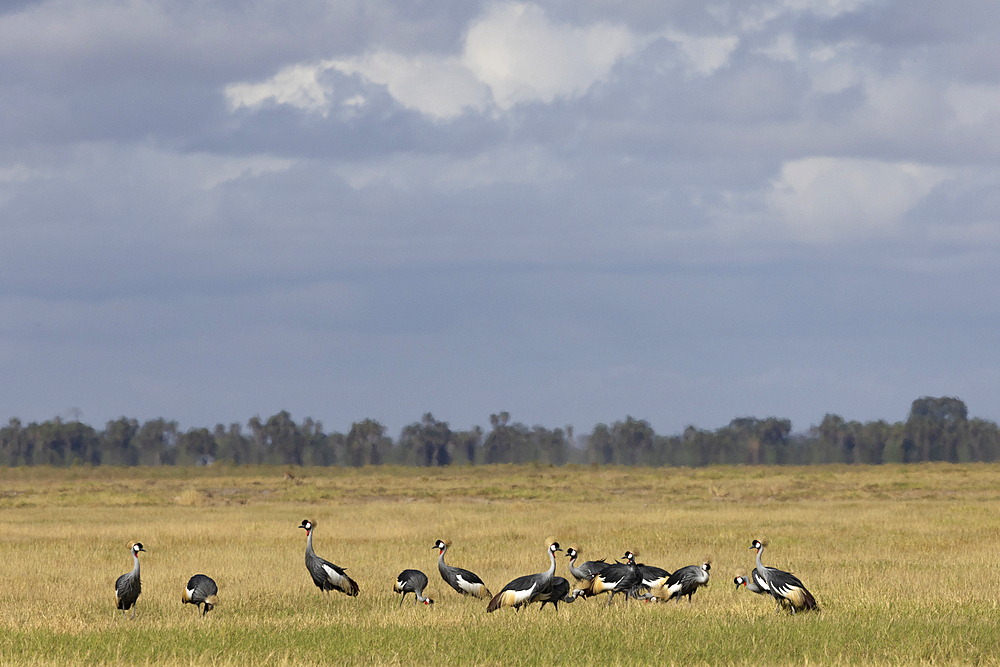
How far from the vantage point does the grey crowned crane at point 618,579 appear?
16.2 m

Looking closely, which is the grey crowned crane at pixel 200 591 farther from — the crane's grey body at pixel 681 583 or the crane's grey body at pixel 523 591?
the crane's grey body at pixel 681 583

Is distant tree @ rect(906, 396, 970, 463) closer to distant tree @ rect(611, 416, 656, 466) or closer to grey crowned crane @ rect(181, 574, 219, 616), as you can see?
distant tree @ rect(611, 416, 656, 466)

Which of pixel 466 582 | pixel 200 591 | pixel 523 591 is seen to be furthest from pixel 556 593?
pixel 200 591

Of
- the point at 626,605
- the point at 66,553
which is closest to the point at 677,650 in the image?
the point at 626,605

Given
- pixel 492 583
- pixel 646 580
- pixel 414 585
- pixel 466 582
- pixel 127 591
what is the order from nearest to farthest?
pixel 127 591, pixel 414 585, pixel 466 582, pixel 646 580, pixel 492 583

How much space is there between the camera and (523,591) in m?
15.2

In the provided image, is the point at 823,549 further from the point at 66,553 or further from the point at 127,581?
the point at 66,553

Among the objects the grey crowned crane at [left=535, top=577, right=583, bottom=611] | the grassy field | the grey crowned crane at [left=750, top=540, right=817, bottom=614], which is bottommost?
the grassy field

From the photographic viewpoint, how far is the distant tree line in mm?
141875

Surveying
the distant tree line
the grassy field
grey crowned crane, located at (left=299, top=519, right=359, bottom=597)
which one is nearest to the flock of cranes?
grey crowned crane, located at (left=299, top=519, right=359, bottom=597)

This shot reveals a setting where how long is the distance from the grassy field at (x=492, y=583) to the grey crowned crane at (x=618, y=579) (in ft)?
1.71

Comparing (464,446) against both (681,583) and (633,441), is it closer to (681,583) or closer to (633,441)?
(633,441)

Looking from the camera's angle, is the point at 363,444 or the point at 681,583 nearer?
the point at 681,583

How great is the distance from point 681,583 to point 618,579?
3.03 feet
